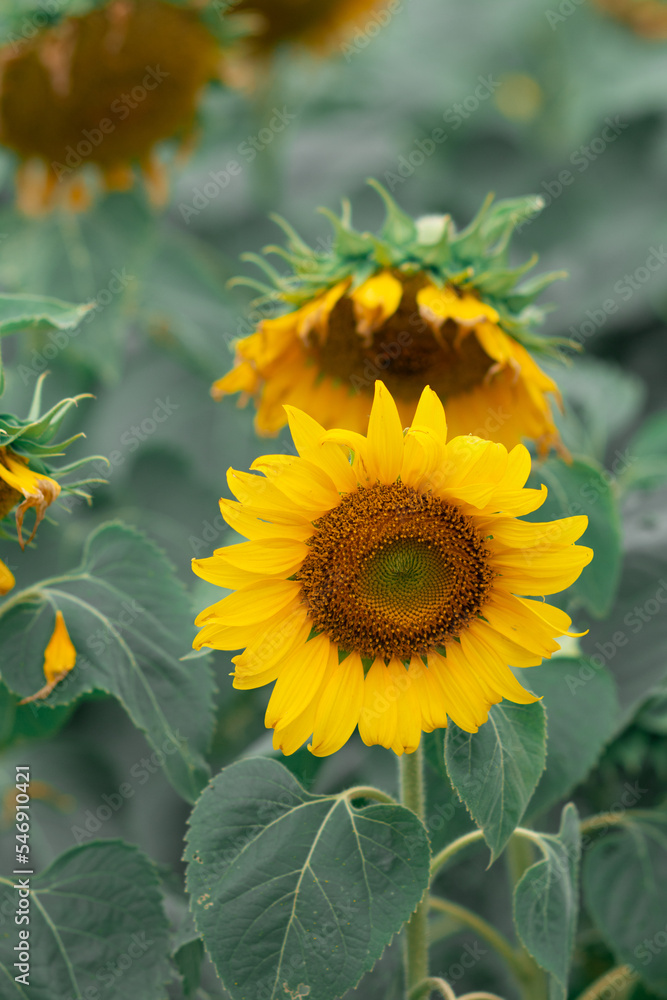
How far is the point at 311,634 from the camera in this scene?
0.67 meters

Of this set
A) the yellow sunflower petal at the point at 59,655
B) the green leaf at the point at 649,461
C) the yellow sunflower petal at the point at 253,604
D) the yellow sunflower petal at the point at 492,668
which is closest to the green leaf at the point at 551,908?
the yellow sunflower petal at the point at 492,668

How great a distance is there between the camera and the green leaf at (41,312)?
0.77 metres

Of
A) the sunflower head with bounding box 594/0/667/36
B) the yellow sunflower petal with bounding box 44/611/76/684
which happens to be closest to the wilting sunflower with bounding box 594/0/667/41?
the sunflower head with bounding box 594/0/667/36

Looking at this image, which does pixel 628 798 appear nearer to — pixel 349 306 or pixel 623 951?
pixel 623 951

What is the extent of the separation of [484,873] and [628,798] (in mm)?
179

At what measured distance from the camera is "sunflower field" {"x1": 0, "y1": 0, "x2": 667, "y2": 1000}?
63 centimetres

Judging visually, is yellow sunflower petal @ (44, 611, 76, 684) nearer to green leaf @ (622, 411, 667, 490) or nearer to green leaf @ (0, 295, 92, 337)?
green leaf @ (0, 295, 92, 337)

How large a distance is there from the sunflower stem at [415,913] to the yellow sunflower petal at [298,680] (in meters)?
0.09

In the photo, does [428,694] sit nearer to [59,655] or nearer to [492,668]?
[492,668]

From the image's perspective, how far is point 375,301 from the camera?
79 centimetres

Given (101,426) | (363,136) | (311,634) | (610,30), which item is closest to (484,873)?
(311,634)

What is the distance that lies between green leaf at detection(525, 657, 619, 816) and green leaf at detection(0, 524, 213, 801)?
0.93 ft

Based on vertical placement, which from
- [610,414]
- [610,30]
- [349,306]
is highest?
[610,30]

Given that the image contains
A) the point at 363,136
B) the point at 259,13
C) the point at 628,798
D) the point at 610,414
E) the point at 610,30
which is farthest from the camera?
the point at 610,30
